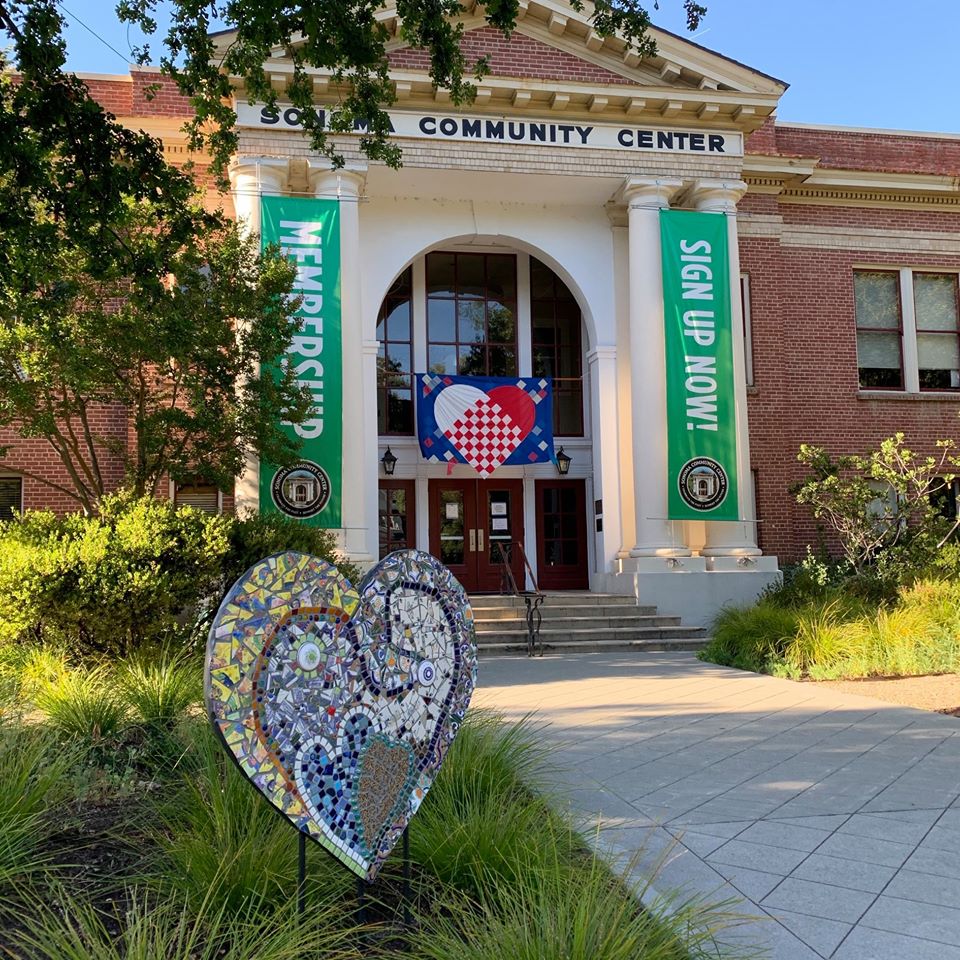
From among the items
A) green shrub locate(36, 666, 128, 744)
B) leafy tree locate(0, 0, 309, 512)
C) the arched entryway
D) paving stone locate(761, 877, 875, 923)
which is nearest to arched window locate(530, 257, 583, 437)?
the arched entryway

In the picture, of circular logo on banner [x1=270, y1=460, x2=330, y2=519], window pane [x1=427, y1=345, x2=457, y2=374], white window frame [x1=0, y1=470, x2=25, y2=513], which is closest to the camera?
circular logo on banner [x1=270, y1=460, x2=330, y2=519]

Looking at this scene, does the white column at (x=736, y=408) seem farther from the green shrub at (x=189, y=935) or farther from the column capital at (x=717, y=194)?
the green shrub at (x=189, y=935)

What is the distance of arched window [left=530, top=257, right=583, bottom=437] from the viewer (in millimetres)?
19859

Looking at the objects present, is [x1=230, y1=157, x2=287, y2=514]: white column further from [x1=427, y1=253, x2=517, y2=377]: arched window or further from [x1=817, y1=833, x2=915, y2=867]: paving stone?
[x1=817, y1=833, x2=915, y2=867]: paving stone

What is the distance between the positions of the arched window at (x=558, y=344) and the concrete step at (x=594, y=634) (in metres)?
5.69

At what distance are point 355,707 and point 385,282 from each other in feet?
49.4

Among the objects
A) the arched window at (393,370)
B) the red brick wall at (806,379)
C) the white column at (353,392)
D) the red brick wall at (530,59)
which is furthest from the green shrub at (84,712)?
the red brick wall at (806,379)

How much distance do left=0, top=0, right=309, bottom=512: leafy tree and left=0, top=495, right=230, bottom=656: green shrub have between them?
1.94m

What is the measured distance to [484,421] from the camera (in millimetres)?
17656

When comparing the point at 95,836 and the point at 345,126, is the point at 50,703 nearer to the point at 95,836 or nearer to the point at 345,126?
the point at 95,836

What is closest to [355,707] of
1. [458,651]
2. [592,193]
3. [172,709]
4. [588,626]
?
[458,651]

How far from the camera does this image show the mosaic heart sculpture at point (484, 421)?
1748 centimetres

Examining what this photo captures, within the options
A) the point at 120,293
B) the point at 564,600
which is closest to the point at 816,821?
the point at 120,293

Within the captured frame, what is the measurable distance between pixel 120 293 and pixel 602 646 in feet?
28.5
